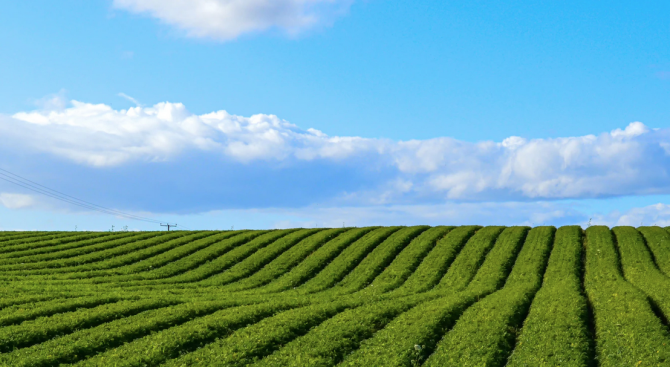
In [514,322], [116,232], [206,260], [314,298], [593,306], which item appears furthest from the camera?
[116,232]

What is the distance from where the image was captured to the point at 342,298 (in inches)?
1565

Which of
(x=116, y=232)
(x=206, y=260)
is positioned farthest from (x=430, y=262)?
(x=116, y=232)

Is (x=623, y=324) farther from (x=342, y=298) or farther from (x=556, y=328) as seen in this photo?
(x=342, y=298)

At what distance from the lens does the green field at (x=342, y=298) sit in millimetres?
24344

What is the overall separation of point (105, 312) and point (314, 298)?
15.0 meters

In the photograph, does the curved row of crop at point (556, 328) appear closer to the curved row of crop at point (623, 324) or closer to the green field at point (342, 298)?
the green field at point (342, 298)

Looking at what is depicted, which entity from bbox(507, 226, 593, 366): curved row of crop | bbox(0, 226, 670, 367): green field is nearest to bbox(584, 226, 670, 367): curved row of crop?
bbox(0, 226, 670, 367): green field

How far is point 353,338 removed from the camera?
1035 inches

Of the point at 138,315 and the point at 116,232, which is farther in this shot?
the point at 116,232

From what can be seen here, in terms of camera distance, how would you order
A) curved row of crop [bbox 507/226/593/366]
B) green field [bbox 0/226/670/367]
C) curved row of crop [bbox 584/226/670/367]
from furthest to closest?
1. green field [bbox 0/226/670/367]
2. curved row of crop [bbox 584/226/670/367]
3. curved row of crop [bbox 507/226/593/366]

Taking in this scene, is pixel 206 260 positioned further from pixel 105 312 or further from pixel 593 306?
pixel 593 306

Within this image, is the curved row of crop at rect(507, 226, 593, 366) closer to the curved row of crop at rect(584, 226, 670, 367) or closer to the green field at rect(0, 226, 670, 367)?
the green field at rect(0, 226, 670, 367)

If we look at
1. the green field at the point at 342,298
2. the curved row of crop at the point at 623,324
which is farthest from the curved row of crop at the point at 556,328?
the curved row of crop at the point at 623,324

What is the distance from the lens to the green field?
24344mm
